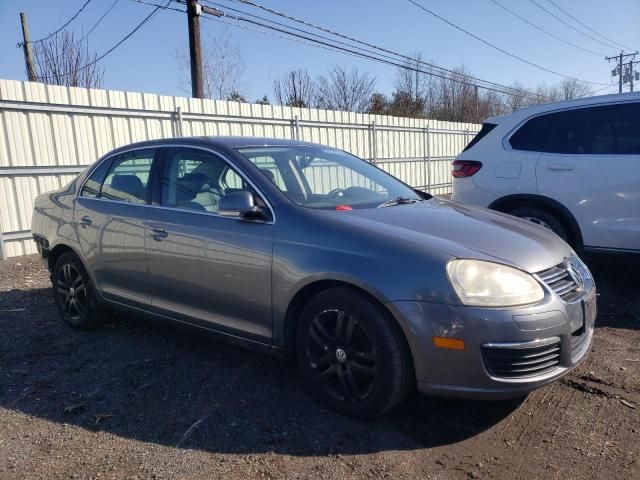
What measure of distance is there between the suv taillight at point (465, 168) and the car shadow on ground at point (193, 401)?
3.26 meters

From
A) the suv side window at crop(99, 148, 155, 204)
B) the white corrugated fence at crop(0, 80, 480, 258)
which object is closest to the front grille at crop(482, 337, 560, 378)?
the suv side window at crop(99, 148, 155, 204)

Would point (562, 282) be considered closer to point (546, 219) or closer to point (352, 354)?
point (352, 354)

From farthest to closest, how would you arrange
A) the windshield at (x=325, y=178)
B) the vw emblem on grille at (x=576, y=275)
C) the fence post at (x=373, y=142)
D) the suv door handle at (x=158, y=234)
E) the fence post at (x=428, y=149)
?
the fence post at (x=428, y=149), the fence post at (x=373, y=142), the suv door handle at (x=158, y=234), the windshield at (x=325, y=178), the vw emblem on grille at (x=576, y=275)

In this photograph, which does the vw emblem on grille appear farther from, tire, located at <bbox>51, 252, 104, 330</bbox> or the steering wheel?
tire, located at <bbox>51, 252, 104, 330</bbox>

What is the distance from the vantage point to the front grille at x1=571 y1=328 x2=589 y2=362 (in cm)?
278

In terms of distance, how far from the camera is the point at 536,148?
18.1 feet

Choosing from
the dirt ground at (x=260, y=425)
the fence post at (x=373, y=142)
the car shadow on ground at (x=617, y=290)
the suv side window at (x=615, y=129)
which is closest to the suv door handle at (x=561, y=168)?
the suv side window at (x=615, y=129)

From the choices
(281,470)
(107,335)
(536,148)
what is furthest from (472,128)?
(281,470)

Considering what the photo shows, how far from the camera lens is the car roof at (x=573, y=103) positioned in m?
5.16

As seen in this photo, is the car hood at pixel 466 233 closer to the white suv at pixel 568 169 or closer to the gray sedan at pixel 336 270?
the gray sedan at pixel 336 270

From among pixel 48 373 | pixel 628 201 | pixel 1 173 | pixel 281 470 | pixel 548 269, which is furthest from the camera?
pixel 1 173

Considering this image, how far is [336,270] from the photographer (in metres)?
2.81

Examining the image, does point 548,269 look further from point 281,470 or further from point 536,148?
point 536,148

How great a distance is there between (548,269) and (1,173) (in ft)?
23.8
